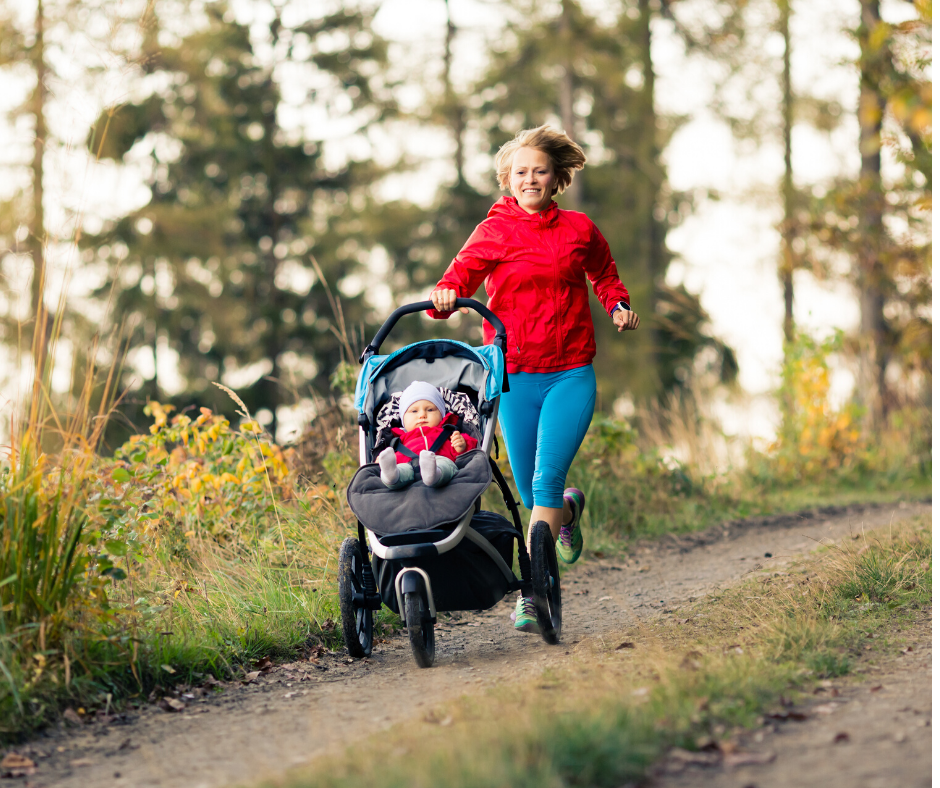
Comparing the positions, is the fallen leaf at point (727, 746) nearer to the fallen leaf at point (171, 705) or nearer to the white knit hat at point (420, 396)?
the white knit hat at point (420, 396)

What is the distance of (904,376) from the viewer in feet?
40.2

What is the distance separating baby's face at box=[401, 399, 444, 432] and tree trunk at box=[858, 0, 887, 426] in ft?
27.6

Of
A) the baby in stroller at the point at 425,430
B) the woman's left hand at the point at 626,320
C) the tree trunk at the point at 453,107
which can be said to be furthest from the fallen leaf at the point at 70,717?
the tree trunk at the point at 453,107

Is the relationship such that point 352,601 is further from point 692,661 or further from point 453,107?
point 453,107

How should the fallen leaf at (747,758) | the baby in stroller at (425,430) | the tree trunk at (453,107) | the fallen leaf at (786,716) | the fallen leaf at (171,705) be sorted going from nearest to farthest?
the fallen leaf at (747,758), the fallen leaf at (786,716), the fallen leaf at (171,705), the baby in stroller at (425,430), the tree trunk at (453,107)

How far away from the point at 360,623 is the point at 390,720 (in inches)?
39.7

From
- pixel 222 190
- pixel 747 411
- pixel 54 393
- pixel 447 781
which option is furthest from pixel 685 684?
pixel 222 190

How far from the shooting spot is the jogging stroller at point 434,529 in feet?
12.2

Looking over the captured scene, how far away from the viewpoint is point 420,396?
406 centimetres

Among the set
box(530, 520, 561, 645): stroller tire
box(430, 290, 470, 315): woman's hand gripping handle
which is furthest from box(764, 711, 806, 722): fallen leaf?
box(430, 290, 470, 315): woman's hand gripping handle

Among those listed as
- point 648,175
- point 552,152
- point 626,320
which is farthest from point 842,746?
point 648,175

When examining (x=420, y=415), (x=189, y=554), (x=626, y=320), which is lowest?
(x=189, y=554)

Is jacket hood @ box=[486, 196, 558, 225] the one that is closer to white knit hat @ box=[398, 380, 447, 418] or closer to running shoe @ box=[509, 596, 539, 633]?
white knit hat @ box=[398, 380, 447, 418]

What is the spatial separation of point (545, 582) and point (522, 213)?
5.55ft
